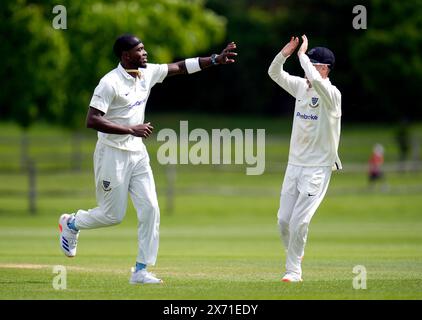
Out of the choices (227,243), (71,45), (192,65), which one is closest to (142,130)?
(192,65)

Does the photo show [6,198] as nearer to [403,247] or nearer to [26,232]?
[26,232]

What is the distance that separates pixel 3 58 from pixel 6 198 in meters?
9.39

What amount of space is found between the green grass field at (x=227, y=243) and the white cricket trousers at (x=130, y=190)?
576 millimetres

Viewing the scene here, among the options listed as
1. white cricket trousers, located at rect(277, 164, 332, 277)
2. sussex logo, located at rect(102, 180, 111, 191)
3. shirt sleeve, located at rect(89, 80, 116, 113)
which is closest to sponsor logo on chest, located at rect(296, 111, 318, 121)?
white cricket trousers, located at rect(277, 164, 332, 277)

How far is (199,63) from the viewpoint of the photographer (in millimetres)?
12789

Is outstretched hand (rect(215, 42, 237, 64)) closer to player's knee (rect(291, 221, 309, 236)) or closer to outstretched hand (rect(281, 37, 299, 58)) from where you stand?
outstretched hand (rect(281, 37, 299, 58))

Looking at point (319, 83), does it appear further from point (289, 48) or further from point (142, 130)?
point (142, 130)

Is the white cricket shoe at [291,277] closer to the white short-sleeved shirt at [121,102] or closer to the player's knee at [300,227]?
the player's knee at [300,227]

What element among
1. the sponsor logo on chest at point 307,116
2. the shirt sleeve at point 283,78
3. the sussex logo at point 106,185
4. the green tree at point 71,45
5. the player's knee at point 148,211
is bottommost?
the player's knee at point 148,211

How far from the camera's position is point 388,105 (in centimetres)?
4969

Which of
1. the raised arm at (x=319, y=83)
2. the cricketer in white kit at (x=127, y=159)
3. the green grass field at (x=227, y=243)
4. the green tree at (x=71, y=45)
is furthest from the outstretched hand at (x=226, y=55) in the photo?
the green tree at (x=71, y=45)

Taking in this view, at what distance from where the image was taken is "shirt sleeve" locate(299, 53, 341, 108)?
1194 cm

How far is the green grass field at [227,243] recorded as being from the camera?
1126cm
